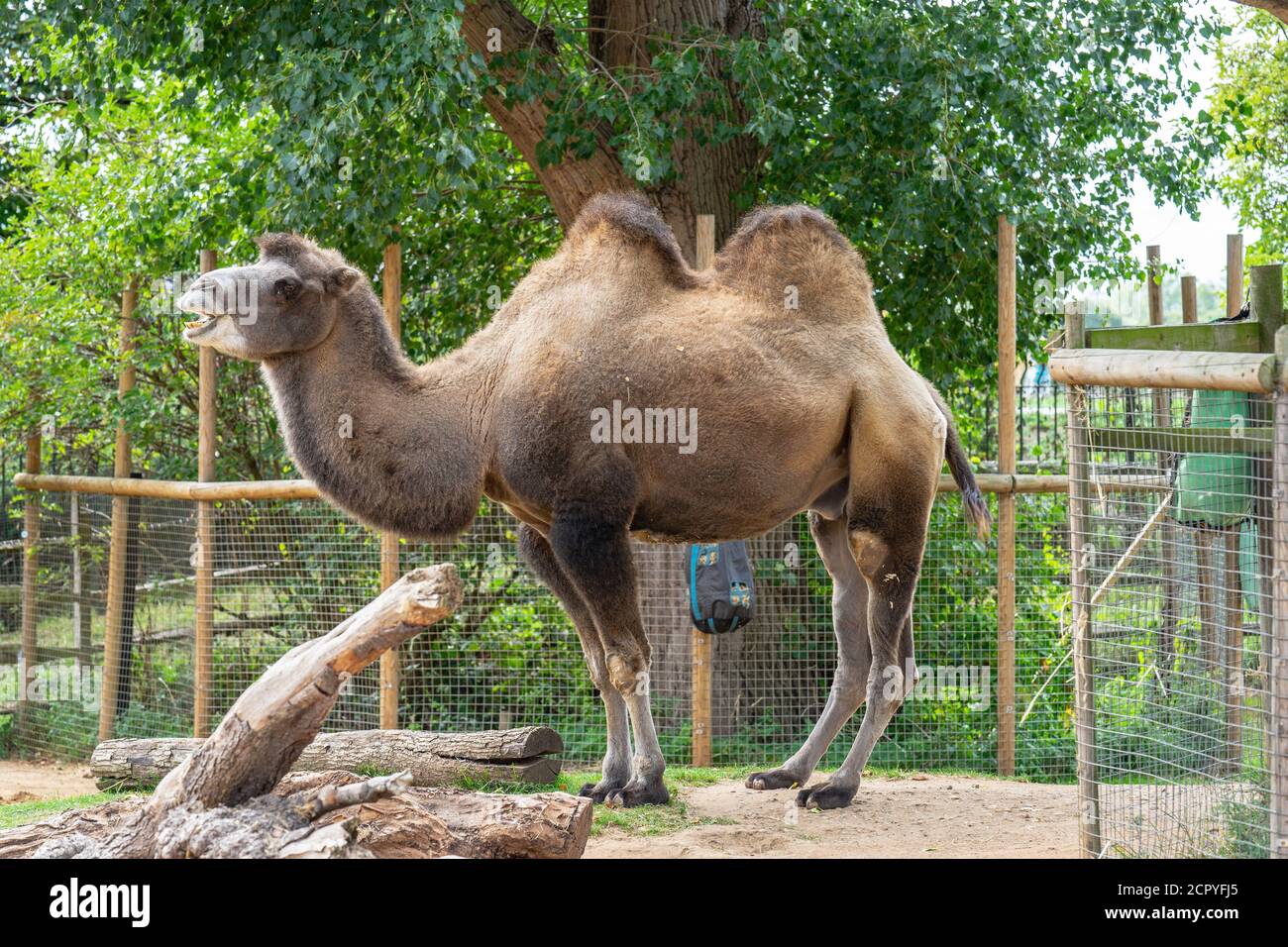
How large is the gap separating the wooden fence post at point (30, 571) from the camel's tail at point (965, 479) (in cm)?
693

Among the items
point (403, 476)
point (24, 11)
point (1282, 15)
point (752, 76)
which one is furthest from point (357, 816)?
point (24, 11)

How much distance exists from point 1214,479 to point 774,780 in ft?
9.54

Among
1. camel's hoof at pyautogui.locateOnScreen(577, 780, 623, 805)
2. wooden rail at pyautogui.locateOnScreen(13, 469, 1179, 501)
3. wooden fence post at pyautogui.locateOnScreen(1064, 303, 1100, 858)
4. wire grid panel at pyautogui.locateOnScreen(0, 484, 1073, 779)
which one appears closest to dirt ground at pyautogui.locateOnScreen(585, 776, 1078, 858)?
camel's hoof at pyautogui.locateOnScreen(577, 780, 623, 805)

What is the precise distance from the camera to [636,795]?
631cm

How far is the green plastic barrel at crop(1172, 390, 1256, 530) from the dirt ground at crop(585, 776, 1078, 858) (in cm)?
164

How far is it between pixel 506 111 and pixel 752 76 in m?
1.62

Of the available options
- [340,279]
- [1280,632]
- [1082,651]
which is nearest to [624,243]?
[340,279]

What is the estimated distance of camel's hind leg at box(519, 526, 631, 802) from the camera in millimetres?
6375

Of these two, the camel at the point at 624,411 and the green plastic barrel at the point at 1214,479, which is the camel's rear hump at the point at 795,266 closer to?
the camel at the point at 624,411

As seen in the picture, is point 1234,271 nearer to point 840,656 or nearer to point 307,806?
point 840,656

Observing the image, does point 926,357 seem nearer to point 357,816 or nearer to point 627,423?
point 627,423

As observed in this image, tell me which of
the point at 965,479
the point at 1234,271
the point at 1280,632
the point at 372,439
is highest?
the point at 1234,271

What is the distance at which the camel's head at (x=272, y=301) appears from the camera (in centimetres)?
555

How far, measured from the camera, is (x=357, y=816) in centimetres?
430
